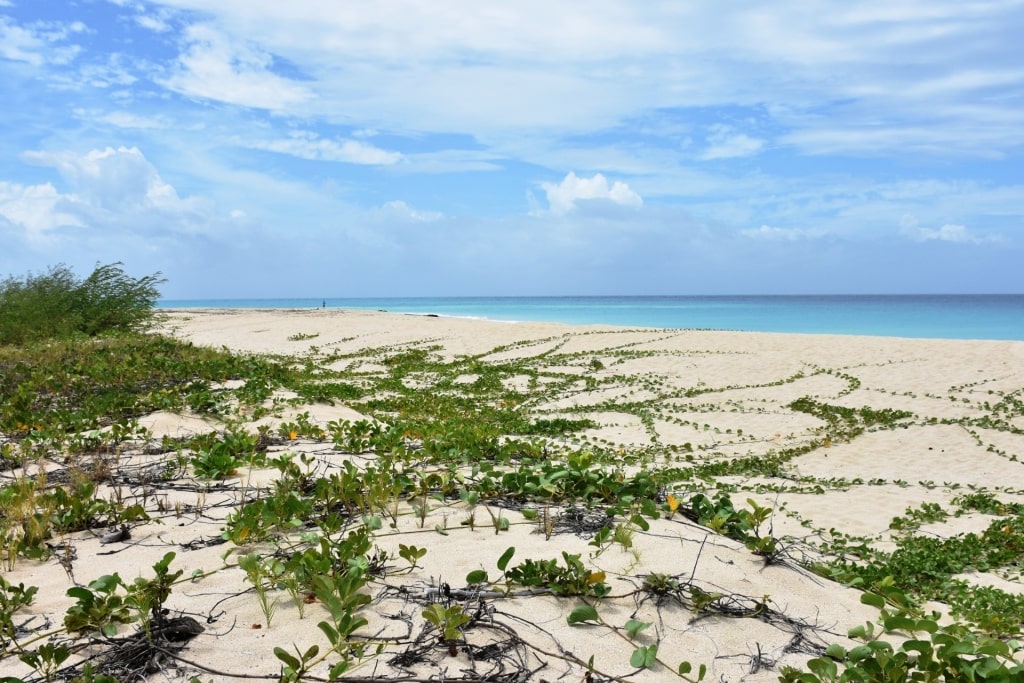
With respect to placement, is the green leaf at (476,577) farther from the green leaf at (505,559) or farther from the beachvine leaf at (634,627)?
the beachvine leaf at (634,627)

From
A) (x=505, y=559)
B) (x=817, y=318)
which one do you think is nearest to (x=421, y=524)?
(x=505, y=559)

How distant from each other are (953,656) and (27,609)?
417 centimetres

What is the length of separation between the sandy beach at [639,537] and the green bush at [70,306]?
1255 cm

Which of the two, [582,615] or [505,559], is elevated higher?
[505,559]

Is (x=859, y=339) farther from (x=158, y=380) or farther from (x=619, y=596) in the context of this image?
(x=619, y=596)

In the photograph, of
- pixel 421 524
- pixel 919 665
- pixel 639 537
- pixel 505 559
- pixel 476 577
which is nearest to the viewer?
pixel 919 665

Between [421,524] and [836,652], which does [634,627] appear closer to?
[836,652]

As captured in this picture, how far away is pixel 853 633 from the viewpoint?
329 centimetres

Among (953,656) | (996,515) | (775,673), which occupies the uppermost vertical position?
(953,656)

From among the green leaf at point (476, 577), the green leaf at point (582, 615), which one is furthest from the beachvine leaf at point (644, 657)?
the green leaf at point (476, 577)

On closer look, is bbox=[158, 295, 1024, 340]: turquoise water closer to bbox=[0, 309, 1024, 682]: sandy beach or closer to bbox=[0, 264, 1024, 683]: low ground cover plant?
bbox=[0, 309, 1024, 682]: sandy beach

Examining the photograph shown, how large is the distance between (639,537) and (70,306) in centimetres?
2365

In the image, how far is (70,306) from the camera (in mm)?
22703

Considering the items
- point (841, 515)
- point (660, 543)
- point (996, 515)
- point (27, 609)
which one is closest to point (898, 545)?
point (841, 515)
